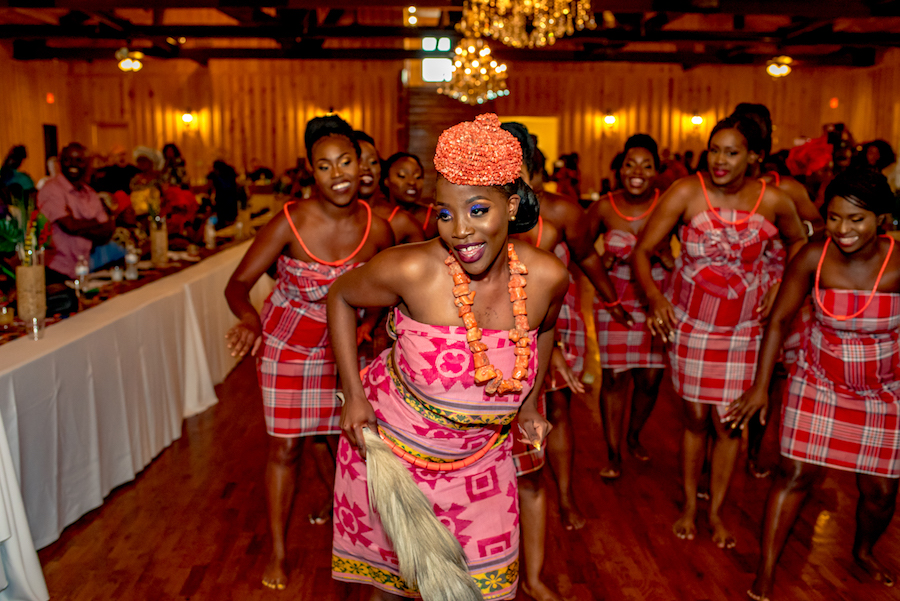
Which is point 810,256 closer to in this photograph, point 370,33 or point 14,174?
point 14,174

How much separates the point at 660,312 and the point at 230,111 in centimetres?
Answer: 1674

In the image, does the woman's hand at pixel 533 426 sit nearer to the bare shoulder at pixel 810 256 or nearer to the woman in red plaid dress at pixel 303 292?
the woman in red plaid dress at pixel 303 292

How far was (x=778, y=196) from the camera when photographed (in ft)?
10.3

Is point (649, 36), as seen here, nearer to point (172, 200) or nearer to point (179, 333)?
point (172, 200)

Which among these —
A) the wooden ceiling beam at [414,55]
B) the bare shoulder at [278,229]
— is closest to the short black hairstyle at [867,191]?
the bare shoulder at [278,229]

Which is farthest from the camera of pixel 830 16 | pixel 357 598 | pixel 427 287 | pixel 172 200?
pixel 830 16

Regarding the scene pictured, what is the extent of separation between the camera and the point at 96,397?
3.38 m

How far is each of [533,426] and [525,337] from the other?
34cm

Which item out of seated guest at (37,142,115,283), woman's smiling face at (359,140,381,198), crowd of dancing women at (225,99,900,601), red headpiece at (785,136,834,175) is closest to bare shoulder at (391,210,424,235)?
crowd of dancing women at (225,99,900,601)

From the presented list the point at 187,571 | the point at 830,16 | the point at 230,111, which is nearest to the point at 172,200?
the point at 187,571

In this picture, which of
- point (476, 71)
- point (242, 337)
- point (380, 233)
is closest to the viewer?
point (242, 337)

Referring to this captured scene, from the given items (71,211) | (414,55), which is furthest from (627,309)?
(414,55)

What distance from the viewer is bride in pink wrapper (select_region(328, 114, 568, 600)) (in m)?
1.77

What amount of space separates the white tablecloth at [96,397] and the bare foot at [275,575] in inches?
30.8
